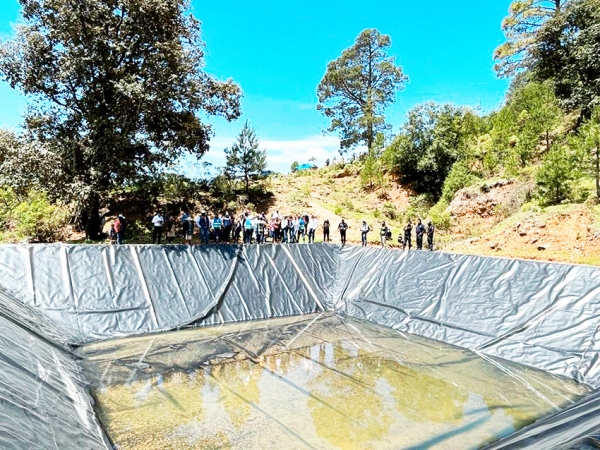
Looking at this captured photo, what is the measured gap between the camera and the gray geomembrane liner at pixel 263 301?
3.86m

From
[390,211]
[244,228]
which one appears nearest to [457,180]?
[390,211]

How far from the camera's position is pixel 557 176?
12031mm

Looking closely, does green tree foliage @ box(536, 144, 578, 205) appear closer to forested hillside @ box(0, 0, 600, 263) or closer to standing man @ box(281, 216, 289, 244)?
forested hillside @ box(0, 0, 600, 263)

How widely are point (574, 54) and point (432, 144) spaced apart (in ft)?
23.3

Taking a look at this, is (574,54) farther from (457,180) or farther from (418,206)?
(418,206)

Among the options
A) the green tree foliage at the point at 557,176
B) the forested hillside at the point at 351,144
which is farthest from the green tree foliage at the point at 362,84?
the green tree foliage at the point at 557,176

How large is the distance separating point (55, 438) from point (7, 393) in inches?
18.8

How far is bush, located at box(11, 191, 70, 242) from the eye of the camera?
37.9ft

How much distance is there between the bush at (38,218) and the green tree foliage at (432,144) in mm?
17246

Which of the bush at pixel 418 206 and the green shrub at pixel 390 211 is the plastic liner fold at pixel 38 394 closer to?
the green shrub at pixel 390 211

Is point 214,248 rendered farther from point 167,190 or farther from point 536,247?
point 536,247

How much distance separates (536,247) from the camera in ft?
34.8

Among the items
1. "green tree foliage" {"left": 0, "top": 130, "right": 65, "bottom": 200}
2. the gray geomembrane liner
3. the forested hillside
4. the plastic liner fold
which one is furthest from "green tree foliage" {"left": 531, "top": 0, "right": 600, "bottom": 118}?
"green tree foliage" {"left": 0, "top": 130, "right": 65, "bottom": 200}

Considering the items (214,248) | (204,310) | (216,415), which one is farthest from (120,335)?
(216,415)
